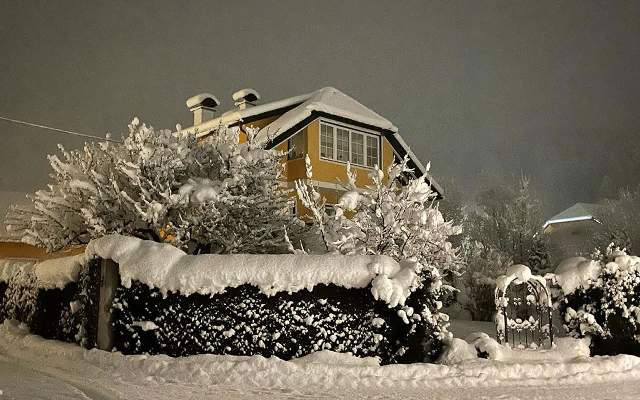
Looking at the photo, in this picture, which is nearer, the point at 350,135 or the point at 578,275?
the point at 578,275

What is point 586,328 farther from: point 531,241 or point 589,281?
point 531,241

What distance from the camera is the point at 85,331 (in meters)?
10.3

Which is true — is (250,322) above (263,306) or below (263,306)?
below

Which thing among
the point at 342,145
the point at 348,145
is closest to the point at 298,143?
the point at 342,145

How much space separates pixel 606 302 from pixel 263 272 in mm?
7211

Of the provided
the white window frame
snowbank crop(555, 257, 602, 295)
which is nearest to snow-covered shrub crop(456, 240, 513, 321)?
the white window frame

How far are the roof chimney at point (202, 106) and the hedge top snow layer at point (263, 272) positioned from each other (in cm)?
1649

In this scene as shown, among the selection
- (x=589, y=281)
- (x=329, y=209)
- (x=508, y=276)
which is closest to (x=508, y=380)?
(x=508, y=276)

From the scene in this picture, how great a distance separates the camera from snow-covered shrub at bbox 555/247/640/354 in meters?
11.9

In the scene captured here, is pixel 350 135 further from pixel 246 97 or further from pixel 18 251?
pixel 18 251

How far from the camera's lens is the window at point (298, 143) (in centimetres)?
2230

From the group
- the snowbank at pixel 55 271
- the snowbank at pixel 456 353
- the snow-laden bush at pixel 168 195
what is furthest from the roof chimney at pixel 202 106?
the snowbank at pixel 456 353

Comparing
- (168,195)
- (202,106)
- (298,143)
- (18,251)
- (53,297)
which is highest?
(202,106)

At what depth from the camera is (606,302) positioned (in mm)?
12148
